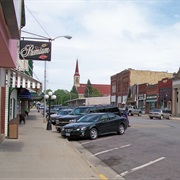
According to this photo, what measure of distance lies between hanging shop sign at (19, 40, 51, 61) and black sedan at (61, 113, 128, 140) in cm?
869

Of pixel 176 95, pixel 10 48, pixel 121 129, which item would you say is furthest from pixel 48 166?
pixel 176 95

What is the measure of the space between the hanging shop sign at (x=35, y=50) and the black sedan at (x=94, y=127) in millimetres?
8690

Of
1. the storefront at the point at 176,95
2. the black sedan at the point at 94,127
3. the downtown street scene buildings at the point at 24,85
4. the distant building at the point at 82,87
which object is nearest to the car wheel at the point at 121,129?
the black sedan at the point at 94,127

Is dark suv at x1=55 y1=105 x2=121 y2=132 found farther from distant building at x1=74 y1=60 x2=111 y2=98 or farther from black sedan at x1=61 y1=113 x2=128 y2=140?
distant building at x1=74 y1=60 x2=111 y2=98

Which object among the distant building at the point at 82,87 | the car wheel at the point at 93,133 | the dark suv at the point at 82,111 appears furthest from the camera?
the distant building at the point at 82,87

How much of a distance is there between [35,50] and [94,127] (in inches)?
417

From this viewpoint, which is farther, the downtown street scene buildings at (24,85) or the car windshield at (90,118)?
the car windshield at (90,118)

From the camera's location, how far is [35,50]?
27406 mm

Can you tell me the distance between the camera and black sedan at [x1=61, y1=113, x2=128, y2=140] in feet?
61.7

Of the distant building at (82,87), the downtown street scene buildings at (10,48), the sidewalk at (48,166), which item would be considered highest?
the distant building at (82,87)

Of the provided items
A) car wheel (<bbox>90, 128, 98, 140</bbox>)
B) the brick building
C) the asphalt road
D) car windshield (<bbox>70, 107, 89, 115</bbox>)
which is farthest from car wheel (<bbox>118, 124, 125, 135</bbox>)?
the brick building

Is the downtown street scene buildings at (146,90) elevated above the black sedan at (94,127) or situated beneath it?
elevated above

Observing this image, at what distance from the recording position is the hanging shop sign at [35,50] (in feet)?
88.2

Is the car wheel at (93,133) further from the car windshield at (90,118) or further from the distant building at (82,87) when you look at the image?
the distant building at (82,87)
